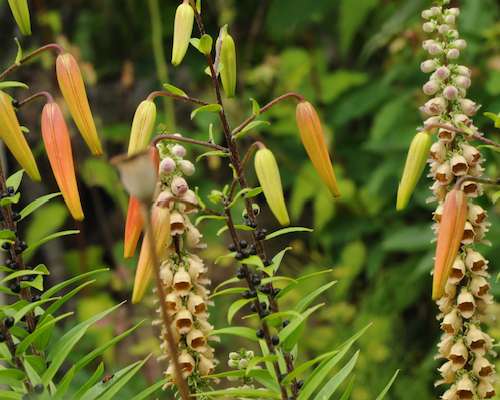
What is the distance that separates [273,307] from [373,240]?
2.74 meters

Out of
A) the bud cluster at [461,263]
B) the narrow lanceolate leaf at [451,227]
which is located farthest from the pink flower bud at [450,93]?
the narrow lanceolate leaf at [451,227]

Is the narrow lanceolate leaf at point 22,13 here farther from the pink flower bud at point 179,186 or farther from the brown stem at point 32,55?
the pink flower bud at point 179,186

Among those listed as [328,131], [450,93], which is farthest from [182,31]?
[328,131]

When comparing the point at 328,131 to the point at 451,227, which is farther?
the point at 328,131

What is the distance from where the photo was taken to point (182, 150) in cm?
100

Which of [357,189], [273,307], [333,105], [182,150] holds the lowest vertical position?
[357,189]

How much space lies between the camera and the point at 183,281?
0.99 meters

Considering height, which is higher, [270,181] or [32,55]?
[32,55]

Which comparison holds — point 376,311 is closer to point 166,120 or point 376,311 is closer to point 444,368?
point 166,120

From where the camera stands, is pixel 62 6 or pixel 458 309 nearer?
pixel 458 309

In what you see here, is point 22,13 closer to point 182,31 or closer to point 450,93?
point 182,31

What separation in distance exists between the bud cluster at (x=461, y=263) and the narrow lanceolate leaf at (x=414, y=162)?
0.03m

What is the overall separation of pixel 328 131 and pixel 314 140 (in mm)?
2409

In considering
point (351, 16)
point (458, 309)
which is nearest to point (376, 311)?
point (351, 16)
